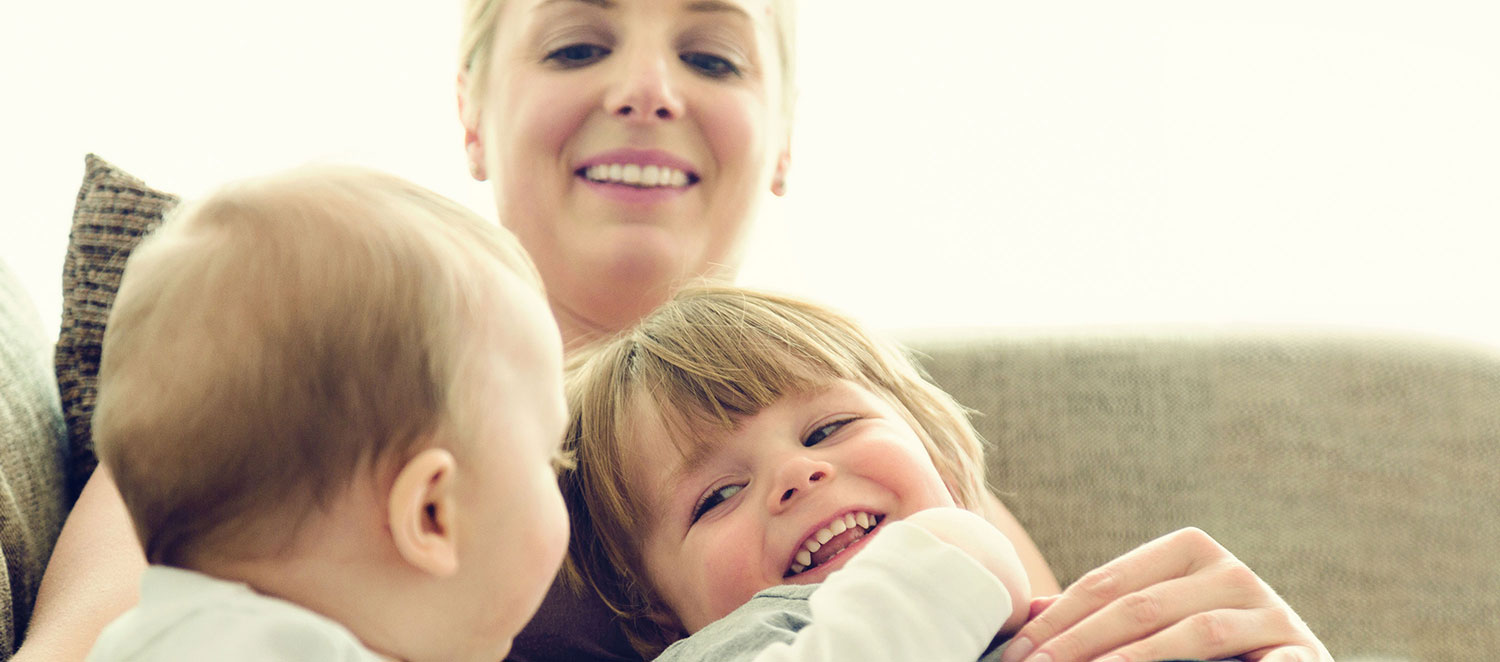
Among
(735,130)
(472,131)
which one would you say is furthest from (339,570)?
(472,131)

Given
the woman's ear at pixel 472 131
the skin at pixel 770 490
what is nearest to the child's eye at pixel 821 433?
the skin at pixel 770 490

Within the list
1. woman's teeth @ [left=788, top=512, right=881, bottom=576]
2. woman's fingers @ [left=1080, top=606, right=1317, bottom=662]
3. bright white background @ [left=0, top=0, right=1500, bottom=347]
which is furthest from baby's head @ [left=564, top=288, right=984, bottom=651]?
bright white background @ [left=0, top=0, right=1500, bottom=347]

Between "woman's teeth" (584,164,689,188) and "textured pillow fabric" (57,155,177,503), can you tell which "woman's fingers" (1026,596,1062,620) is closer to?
"woman's teeth" (584,164,689,188)

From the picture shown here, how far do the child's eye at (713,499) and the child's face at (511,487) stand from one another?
31 centimetres

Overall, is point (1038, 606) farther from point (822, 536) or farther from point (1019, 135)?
point (1019, 135)

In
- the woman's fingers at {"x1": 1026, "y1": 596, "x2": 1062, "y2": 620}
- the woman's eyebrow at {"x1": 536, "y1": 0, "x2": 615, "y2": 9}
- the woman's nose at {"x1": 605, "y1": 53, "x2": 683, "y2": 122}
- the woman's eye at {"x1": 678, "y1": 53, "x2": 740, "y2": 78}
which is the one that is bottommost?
the woman's fingers at {"x1": 1026, "y1": 596, "x2": 1062, "y2": 620}

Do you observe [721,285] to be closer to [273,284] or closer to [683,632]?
[683,632]

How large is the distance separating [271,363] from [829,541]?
0.52m

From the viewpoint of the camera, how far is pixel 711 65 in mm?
1606

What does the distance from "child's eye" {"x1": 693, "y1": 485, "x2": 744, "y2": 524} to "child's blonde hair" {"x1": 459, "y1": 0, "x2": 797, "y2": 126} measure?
2.62 feet

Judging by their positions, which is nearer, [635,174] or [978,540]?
[978,540]

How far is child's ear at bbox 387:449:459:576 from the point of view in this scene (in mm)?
677

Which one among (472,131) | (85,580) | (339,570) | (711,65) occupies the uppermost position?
(711,65)

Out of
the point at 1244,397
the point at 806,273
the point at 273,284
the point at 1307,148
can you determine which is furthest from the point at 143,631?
the point at 1307,148
